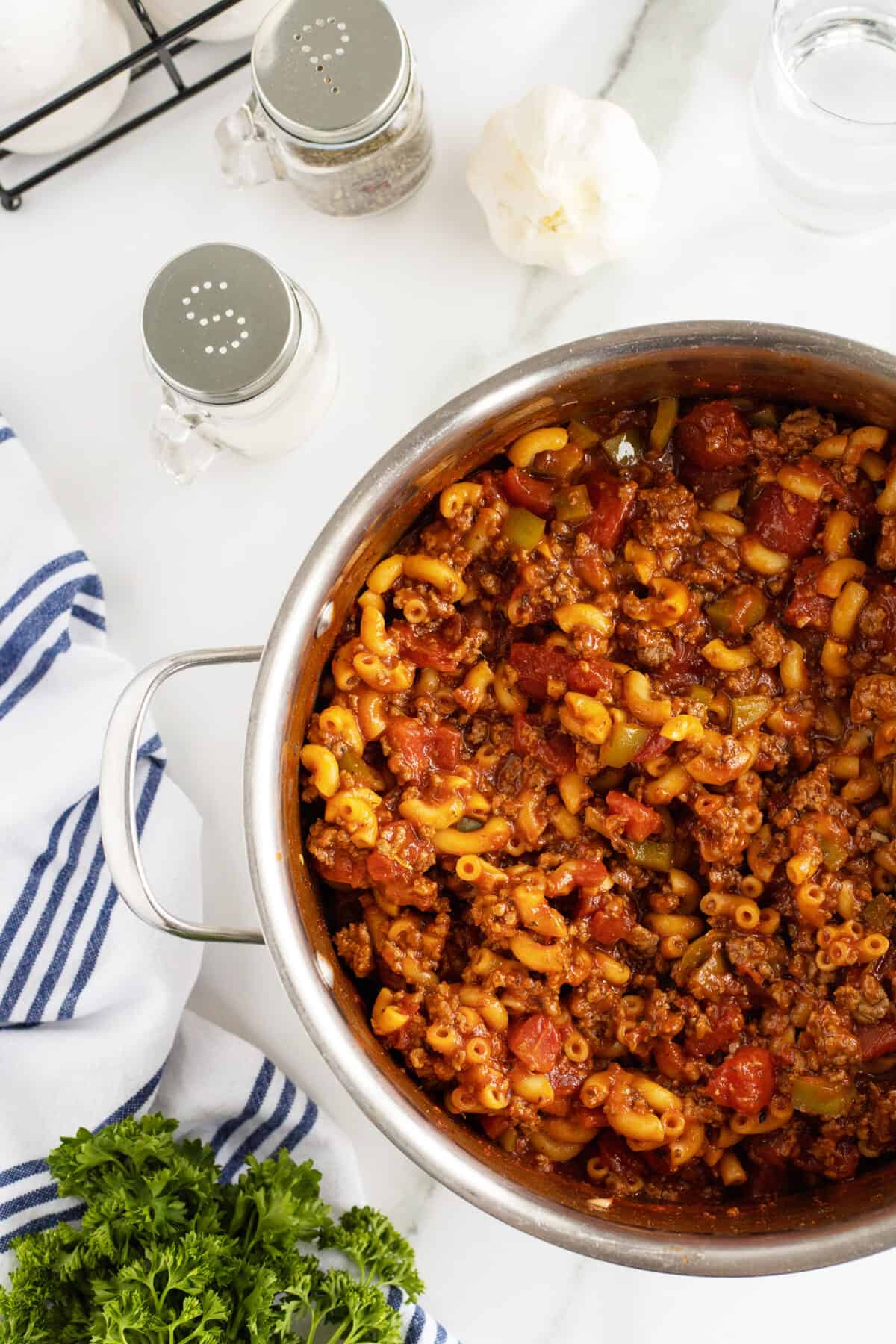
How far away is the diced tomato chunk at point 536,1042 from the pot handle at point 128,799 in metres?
0.46

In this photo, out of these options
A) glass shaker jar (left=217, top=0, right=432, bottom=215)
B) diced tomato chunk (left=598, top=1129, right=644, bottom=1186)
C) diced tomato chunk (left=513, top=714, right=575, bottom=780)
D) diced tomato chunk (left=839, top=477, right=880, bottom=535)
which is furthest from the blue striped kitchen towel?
diced tomato chunk (left=839, top=477, right=880, bottom=535)

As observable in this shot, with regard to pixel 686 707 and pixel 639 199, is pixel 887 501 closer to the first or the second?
pixel 686 707

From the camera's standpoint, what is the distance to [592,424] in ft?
7.51

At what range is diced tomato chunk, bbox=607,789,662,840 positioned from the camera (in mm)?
2180

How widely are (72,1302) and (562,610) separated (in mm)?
1470

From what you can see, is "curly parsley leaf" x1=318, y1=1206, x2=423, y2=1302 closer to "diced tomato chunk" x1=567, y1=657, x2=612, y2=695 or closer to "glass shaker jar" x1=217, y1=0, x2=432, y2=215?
"diced tomato chunk" x1=567, y1=657, x2=612, y2=695

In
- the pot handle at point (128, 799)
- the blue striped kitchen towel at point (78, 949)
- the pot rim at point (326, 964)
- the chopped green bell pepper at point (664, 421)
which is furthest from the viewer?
the blue striped kitchen towel at point (78, 949)

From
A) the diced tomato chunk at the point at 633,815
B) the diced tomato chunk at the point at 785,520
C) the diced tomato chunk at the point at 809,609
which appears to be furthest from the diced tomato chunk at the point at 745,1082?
the diced tomato chunk at the point at 785,520

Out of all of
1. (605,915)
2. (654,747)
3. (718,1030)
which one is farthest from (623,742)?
(718,1030)

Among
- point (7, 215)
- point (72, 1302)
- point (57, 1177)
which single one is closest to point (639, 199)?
point (7, 215)

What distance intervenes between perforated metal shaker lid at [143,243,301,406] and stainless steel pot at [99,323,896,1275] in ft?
1.33

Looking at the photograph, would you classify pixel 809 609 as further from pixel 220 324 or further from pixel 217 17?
pixel 217 17

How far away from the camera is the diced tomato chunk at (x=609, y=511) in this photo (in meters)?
2.24

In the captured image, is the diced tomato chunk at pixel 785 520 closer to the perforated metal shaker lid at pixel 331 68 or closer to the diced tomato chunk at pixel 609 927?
the diced tomato chunk at pixel 609 927
